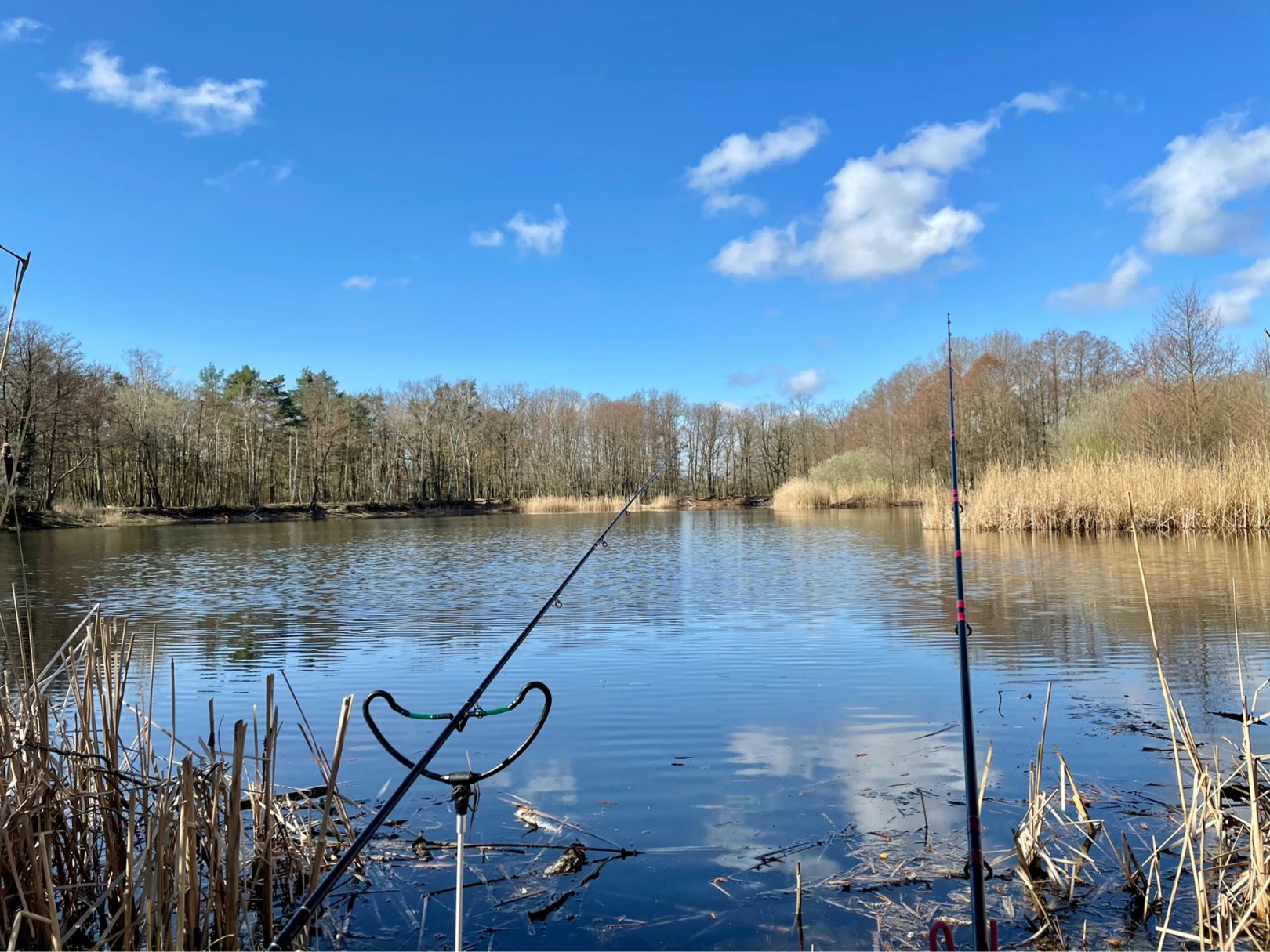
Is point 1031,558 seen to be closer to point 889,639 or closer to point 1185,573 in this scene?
point 1185,573

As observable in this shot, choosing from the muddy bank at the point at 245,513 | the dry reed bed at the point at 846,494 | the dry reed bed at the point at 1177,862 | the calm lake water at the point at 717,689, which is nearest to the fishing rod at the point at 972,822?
the dry reed bed at the point at 1177,862

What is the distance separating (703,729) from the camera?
554cm

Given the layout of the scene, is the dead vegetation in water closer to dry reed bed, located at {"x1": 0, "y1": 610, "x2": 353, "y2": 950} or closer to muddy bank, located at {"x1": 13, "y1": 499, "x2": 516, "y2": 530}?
muddy bank, located at {"x1": 13, "y1": 499, "x2": 516, "y2": 530}

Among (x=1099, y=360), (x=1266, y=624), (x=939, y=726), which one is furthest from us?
(x=1099, y=360)

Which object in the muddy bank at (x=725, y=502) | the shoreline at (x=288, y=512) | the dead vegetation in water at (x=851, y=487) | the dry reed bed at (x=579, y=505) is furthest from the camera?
the muddy bank at (x=725, y=502)

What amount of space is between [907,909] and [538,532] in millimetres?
25688

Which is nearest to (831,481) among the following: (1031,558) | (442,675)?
(1031,558)

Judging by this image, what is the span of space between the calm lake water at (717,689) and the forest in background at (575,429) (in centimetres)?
1138

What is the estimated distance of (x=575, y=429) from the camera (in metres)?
58.2

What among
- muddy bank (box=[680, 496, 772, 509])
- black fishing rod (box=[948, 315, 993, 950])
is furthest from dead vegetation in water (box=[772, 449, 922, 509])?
black fishing rod (box=[948, 315, 993, 950])

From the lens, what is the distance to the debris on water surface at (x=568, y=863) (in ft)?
11.4

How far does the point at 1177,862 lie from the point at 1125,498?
18596 mm

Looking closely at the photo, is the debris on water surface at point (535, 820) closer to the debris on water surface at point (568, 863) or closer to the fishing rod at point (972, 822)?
the debris on water surface at point (568, 863)

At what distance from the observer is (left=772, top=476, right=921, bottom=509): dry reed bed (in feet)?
135
